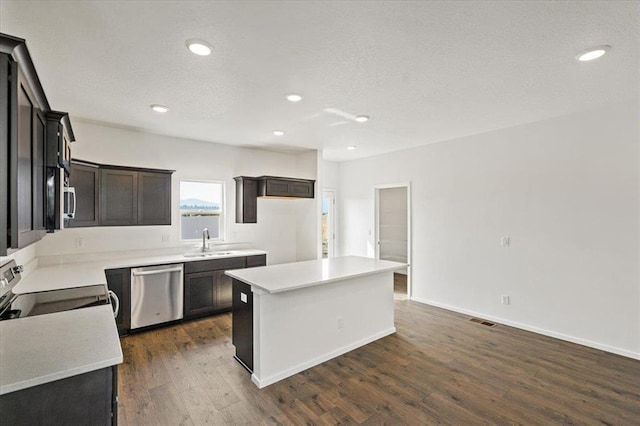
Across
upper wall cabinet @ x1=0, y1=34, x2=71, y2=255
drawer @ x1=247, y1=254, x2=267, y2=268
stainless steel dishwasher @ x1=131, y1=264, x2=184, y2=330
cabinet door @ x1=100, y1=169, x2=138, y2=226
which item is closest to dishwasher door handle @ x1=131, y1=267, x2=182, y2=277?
stainless steel dishwasher @ x1=131, y1=264, x2=184, y2=330

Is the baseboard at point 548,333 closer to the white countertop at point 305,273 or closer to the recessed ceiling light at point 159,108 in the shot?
the white countertop at point 305,273

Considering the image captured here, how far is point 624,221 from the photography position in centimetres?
329

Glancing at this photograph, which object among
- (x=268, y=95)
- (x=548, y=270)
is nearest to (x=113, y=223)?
(x=268, y=95)

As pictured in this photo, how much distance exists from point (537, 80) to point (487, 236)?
7.73 feet

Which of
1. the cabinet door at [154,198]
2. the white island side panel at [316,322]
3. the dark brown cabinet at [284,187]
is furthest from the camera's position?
the dark brown cabinet at [284,187]

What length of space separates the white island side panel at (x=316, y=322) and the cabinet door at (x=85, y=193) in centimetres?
233

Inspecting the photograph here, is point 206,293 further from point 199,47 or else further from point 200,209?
point 199,47

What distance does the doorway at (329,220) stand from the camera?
694cm

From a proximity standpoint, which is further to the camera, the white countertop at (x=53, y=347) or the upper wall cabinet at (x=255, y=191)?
the upper wall cabinet at (x=255, y=191)

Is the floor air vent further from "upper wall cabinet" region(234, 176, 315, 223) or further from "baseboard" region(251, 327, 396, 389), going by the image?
"upper wall cabinet" region(234, 176, 315, 223)

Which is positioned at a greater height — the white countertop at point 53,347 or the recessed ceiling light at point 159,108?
the recessed ceiling light at point 159,108

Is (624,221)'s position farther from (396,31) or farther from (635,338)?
(396,31)

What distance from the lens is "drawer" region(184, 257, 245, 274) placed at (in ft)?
13.8

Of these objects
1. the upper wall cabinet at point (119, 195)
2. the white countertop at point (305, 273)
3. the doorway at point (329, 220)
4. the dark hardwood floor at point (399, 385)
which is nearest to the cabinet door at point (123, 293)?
the dark hardwood floor at point (399, 385)
